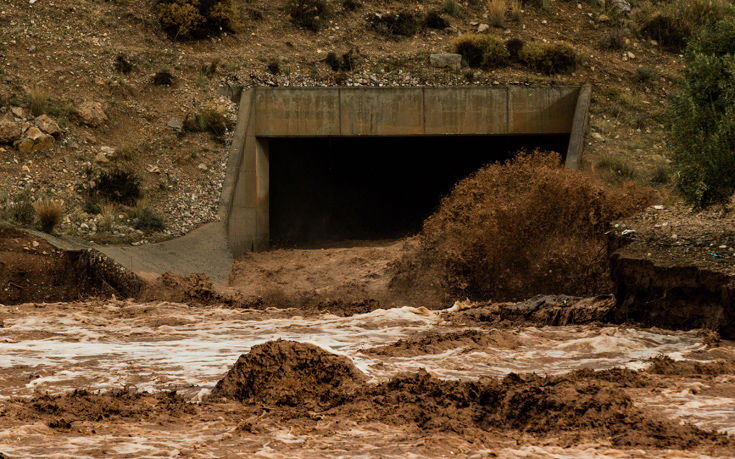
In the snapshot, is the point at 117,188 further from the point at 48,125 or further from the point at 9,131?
the point at 9,131

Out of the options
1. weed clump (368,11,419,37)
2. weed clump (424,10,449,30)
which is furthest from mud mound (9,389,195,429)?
weed clump (424,10,449,30)

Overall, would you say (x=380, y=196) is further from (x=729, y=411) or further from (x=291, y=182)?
(x=729, y=411)

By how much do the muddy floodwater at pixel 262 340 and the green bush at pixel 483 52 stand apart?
14.6 m

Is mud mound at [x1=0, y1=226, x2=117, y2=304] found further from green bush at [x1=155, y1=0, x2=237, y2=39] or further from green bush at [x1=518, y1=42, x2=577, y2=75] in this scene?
green bush at [x1=518, y1=42, x2=577, y2=75]

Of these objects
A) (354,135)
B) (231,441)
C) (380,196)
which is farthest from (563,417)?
(380,196)

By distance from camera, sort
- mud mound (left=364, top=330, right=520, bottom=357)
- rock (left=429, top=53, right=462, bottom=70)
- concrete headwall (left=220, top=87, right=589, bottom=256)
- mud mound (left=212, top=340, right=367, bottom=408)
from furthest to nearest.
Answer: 1. rock (left=429, top=53, right=462, bottom=70)
2. concrete headwall (left=220, top=87, right=589, bottom=256)
3. mud mound (left=364, top=330, right=520, bottom=357)
4. mud mound (left=212, top=340, right=367, bottom=408)

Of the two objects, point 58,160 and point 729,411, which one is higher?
point 58,160

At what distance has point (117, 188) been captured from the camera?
77.6 feet

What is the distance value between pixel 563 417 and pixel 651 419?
2.61ft

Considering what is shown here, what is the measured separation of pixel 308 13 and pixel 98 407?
25159 mm

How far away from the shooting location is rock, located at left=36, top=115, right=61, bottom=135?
2425cm

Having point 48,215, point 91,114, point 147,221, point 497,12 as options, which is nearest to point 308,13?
point 497,12

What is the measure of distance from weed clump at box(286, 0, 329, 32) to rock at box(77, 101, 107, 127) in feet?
30.6

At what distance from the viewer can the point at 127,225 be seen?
2252 centimetres
